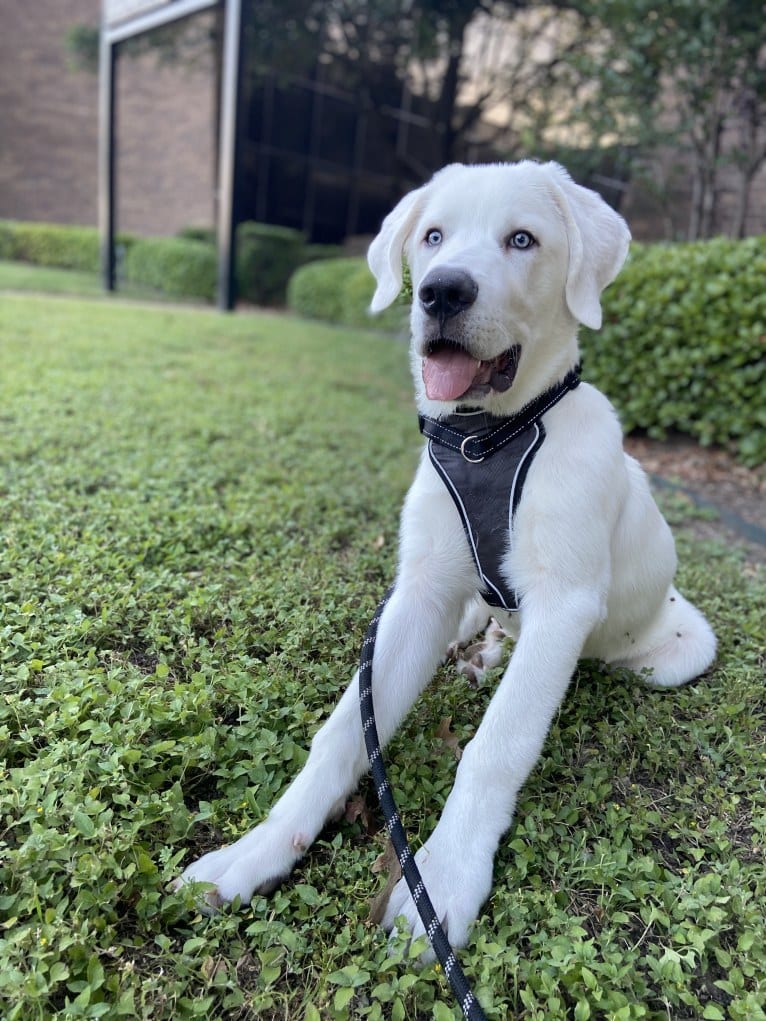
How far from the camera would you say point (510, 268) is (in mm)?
2146

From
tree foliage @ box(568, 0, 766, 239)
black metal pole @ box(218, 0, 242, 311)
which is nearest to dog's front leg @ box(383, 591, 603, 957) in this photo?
tree foliage @ box(568, 0, 766, 239)

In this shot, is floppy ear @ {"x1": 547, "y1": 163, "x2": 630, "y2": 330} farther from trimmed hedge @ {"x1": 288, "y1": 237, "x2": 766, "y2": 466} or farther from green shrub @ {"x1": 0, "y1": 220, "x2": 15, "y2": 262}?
green shrub @ {"x1": 0, "y1": 220, "x2": 15, "y2": 262}

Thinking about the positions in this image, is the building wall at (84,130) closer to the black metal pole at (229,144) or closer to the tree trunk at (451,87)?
the tree trunk at (451,87)

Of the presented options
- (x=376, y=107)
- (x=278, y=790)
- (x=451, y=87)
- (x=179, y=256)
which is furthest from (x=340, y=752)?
(x=376, y=107)

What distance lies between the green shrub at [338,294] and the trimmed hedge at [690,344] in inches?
275

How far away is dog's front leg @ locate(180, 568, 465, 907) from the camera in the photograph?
1758 millimetres

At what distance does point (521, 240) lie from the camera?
7.29 feet

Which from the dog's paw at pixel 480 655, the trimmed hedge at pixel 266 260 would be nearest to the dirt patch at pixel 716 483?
the dog's paw at pixel 480 655

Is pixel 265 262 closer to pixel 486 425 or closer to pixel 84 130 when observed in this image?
pixel 84 130

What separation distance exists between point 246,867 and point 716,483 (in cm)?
526

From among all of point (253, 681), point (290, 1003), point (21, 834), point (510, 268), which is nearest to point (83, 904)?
point (21, 834)

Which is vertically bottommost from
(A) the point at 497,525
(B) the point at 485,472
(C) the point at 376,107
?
(A) the point at 497,525

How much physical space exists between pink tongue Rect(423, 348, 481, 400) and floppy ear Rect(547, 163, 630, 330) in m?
0.44

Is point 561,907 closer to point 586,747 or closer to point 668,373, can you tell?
point 586,747
